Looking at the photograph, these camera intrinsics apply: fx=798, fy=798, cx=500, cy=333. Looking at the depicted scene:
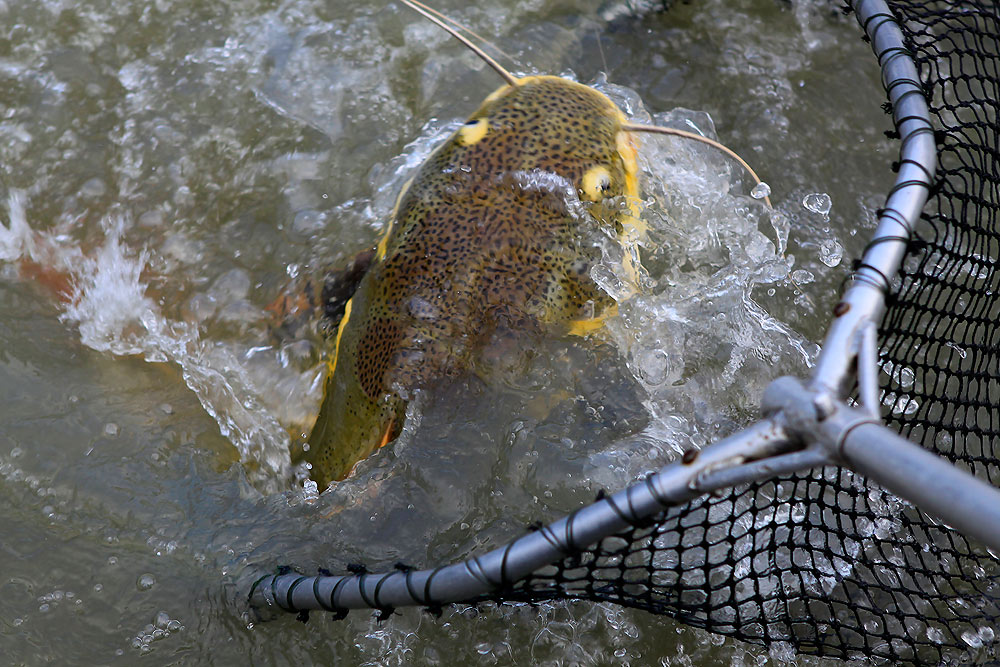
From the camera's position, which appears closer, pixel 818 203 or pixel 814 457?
A: pixel 814 457

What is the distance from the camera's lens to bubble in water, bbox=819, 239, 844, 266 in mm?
3123

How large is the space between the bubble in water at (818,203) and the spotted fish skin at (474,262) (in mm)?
1033

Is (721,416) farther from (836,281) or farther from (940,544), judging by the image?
(836,281)

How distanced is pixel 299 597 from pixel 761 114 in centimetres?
294

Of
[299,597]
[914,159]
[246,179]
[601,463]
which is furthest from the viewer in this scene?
[246,179]

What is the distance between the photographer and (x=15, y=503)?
2463 mm

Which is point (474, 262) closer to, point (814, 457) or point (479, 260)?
point (479, 260)

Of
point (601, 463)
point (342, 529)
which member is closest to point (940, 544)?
point (601, 463)

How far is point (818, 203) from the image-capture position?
130 inches

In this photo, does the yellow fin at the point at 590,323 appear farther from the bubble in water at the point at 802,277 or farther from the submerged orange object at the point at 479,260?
the bubble in water at the point at 802,277

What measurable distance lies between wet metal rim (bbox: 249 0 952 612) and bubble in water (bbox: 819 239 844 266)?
153 cm

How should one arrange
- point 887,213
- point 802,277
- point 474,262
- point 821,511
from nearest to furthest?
point 887,213 → point 821,511 → point 474,262 → point 802,277

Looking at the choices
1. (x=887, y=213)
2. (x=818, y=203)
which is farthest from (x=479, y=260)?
(x=818, y=203)

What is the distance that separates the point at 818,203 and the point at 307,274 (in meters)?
2.12
